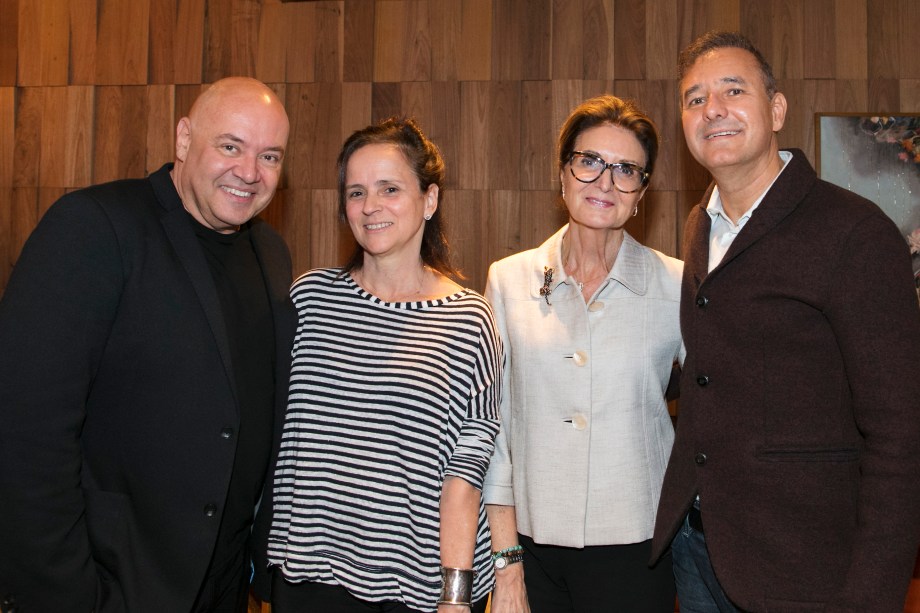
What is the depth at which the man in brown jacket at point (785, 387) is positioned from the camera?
4.79 feet

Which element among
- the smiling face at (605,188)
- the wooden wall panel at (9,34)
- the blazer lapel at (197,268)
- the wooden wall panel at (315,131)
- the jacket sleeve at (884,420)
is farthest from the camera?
the wooden wall panel at (9,34)

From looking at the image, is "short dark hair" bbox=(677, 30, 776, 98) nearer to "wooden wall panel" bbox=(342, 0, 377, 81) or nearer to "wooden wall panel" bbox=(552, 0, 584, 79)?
Answer: "wooden wall panel" bbox=(552, 0, 584, 79)

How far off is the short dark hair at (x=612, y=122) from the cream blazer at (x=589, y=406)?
304 mm

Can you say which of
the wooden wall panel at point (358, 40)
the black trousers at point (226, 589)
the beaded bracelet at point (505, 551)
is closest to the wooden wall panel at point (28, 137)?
the wooden wall panel at point (358, 40)

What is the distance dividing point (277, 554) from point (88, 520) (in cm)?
45

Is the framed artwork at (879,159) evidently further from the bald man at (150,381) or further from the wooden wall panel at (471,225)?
the bald man at (150,381)

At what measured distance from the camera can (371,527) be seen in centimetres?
172

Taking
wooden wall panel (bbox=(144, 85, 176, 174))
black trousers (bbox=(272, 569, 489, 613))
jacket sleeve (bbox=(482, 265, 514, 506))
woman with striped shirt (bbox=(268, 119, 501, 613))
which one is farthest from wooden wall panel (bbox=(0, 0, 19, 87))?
black trousers (bbox=(272, 569, 489, 613))

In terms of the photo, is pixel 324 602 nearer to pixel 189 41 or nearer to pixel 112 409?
pixel 112 409

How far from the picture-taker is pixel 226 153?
1880 millimetres

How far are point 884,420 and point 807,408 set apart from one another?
0.54 feet

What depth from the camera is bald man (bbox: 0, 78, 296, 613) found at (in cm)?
148

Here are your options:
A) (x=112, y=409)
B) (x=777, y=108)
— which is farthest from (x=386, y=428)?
(x=777, y=108)

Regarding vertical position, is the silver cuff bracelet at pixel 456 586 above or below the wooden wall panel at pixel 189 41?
below
